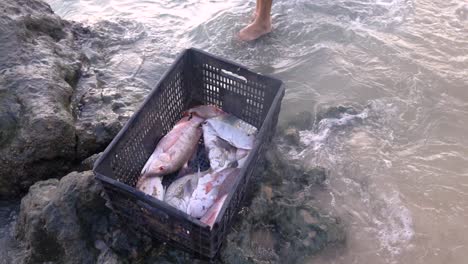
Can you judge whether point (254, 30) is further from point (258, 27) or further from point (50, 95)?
point (50, 95)

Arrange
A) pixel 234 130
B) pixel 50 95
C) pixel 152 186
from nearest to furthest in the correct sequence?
pixel 152 186, pixel 234 130, pixel 50 95

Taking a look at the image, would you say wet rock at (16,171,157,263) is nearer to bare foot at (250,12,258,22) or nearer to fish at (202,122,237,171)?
fish at (202,122,237,171)

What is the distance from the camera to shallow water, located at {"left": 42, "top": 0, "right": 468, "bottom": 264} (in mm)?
3160

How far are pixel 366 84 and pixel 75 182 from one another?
3435mm

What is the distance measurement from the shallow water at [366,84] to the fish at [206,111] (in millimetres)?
799

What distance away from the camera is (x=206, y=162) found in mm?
3238

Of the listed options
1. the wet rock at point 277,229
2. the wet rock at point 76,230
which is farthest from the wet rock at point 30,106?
the wet rock at point 277,229

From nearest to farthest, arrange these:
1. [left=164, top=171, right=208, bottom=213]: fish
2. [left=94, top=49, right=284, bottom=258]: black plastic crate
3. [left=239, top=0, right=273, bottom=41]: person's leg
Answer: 1. [left=94, top=49, right=284, bottom=258]: black plastic crate
2. [left=164, top=171, right=208, bottom=213]: fish
3. [left=239, top=0, right=273, bottom=41]: person's leg

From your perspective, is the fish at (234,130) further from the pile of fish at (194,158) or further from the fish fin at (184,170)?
the fish fin at (184,170)

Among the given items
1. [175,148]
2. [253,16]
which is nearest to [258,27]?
[253,16]

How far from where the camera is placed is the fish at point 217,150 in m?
3.02

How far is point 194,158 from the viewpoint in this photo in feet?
10.7

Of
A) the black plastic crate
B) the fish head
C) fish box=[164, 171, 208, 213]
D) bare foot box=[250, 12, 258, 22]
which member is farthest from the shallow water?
the fish head

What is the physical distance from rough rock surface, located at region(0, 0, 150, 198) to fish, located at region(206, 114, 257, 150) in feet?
3.21
